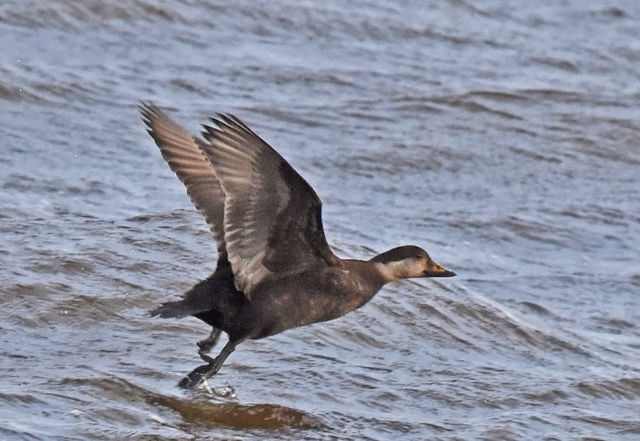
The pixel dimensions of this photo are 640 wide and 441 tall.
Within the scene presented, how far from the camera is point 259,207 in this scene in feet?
20.4

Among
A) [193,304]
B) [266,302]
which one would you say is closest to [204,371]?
[193,304]

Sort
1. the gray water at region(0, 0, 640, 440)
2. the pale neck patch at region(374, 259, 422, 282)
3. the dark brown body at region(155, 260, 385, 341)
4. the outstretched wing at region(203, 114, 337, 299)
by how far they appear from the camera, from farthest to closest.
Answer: the pale neck patch at region(374, 259, 422, 282)
the gray water at region(0, 0, 640, 440)
the dark brown body at region(155, 260, 385, 341)
the outstretched wing at region(203, 114, 337, 299)

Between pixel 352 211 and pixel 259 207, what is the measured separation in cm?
357

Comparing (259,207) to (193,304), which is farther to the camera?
(193,304)

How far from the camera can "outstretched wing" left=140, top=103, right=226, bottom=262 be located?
6.83 meters

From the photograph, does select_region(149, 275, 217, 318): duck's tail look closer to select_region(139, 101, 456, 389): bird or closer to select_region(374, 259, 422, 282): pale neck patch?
select_region(139, 101, 456, 389): bird

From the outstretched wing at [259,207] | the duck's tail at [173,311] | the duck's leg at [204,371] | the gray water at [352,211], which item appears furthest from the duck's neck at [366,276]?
the duck's tail at [173,311]

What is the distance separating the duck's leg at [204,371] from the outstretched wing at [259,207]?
0.26 metres

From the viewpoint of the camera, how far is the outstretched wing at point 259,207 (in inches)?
240

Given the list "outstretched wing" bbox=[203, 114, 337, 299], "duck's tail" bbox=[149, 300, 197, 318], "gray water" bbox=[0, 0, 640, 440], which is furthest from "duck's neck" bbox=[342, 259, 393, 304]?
"duck's tail" bbox=[149, 300, 197, 318]

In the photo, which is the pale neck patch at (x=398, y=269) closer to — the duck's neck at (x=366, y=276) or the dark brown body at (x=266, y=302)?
the duck's neck at (x=366, y=276)

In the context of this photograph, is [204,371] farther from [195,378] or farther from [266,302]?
[266,302]

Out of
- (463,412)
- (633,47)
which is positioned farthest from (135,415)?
(633,47)

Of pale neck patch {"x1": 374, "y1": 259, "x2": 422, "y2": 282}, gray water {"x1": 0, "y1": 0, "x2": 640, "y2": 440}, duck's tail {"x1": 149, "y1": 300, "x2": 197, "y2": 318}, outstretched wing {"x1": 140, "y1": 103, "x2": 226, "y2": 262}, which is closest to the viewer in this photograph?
duck's tail {"x1": 149, "y1": 300, "x2": 197, "y2": 318}
